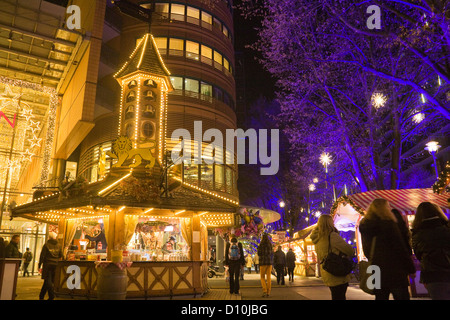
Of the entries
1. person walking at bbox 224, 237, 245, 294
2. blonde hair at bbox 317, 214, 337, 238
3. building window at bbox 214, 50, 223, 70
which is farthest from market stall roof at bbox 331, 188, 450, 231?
building window at bbox 214, 50, 223, 70

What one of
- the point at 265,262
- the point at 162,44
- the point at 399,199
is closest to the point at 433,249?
the point at 265,262

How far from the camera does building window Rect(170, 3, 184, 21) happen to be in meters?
24.6

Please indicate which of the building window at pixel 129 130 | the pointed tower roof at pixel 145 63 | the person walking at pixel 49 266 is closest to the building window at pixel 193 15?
the pointed tower roof at pixel 145 63

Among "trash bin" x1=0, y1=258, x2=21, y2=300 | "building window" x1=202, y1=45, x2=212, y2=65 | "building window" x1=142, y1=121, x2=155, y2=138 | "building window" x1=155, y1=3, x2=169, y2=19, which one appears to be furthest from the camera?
"building window" x1=202, y1=45, x2=212, y2=65

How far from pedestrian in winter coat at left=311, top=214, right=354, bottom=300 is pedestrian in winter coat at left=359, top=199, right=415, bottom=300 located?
525 millimetres

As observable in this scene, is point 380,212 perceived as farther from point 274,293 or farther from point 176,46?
point 176,46

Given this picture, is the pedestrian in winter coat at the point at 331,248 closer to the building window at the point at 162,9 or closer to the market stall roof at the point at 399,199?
the market stall roof at the point at 399,199

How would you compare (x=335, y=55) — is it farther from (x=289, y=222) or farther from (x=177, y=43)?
(x=289, y=222)

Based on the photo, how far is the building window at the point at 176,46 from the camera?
78.0ft

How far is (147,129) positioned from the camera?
14.9 m

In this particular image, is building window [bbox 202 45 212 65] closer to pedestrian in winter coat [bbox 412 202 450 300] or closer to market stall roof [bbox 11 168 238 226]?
market stall roof [bbox 11 168 238 226]

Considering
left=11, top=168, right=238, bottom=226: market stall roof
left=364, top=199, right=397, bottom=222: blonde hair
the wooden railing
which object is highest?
left=11, top=168, right=238, bottom=226: market stall roof

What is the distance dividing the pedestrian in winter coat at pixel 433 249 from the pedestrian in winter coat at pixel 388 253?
0.22m

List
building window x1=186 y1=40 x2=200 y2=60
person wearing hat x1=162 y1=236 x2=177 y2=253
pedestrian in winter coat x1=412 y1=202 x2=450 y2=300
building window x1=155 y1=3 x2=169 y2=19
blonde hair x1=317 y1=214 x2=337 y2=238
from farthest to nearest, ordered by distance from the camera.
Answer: building window x1=155 y1=3 x2=169 y2=19 < building window x1=186 y1=40 x2=200 y2=60 < person wearing hat x1=162 y1=236 x2=177 y2=253 < blonde hair x1=317 y1=214 x2=337 y2=238 < pedestrian in winter coat x1=412 y1=202 x2=450 y2=300
